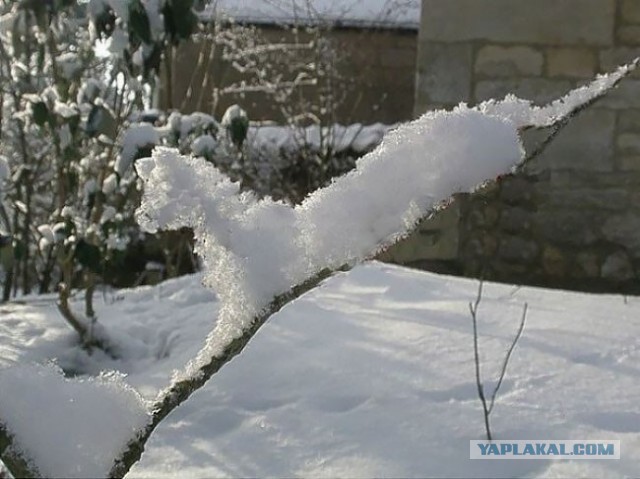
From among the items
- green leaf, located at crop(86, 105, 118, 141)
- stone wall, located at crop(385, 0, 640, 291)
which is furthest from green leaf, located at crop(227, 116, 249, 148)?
stone wall, located at crop(385, 0, 640, 291)

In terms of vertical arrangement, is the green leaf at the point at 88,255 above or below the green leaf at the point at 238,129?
below

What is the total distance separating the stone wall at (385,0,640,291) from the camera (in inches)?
145

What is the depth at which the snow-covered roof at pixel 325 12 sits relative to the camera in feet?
17.2

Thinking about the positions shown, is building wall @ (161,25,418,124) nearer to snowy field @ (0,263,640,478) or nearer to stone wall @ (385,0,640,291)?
stone wall @ (385,0,640,291)

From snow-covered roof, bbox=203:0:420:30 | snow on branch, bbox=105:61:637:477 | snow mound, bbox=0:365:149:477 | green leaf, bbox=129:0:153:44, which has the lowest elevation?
snow mound, bbox=0:365:149:477

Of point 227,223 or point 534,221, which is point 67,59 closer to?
point 534,221

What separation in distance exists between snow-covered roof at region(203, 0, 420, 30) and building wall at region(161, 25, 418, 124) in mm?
289

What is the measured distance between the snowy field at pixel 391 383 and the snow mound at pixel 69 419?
0.10 metres

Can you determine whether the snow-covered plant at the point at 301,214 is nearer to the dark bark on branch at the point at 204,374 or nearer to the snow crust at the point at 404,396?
the dark bark on branch at the point at 204,374

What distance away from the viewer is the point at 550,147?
3.72 meters

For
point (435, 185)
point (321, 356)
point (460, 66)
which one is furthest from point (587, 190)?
point (435, 185)

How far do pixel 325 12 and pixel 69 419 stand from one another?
5017mm

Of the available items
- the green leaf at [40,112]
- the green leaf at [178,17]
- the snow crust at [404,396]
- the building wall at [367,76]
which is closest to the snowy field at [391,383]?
the snow crust at [404,396]

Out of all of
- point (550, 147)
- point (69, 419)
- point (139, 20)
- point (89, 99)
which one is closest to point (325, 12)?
point (550, 147)
